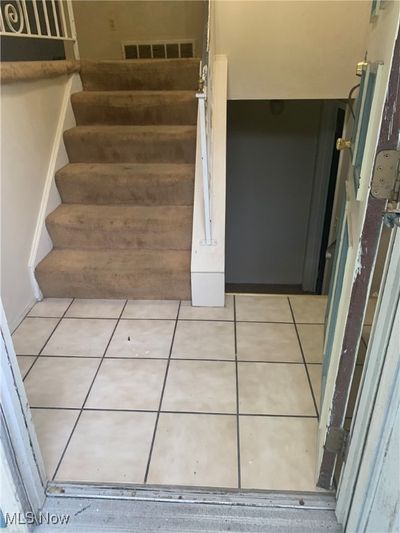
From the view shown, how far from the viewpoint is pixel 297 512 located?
128cm

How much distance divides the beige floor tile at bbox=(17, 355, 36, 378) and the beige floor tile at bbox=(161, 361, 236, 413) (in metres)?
0.65

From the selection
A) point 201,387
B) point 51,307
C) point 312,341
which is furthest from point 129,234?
point 312,341

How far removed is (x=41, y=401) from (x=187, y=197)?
1432 millimetres

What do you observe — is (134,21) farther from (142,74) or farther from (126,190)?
(126,190)

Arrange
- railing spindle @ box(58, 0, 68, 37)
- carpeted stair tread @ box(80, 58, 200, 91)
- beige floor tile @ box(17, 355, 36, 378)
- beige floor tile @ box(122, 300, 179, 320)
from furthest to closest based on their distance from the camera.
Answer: carpeted stair tread @ box(80, 58, 200, 91) → railing spindle @ box(58, 0, 68, 37) → beige floor tile @ box(122, 300, 179, 320) → beige floor tile @ box(17, 355, 36, 378)

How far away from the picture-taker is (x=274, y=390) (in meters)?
1.73

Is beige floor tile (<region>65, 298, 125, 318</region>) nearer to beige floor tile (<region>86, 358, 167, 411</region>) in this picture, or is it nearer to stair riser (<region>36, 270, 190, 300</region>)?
stair riser (<region>36, 270, 190, 300</region>)

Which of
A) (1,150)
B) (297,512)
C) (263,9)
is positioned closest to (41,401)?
(297,512)

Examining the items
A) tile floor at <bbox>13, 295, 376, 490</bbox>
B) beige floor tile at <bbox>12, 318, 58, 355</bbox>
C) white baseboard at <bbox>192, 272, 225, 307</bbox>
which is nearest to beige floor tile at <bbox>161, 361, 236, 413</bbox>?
tile floor at <bbox>13, 295, 376, 490</bbox>

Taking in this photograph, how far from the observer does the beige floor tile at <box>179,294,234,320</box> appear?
7.20 feet

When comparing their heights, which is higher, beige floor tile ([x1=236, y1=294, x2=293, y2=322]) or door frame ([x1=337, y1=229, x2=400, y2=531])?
door frame ([x1=337, y1=229, x2=400, y2=531])

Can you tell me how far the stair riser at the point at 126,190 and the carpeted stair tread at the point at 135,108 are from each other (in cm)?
58

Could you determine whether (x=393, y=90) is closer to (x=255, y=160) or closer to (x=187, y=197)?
(x=187, y=197)

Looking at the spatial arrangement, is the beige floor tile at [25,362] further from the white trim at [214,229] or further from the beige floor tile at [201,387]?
the white trim at [214,229]
